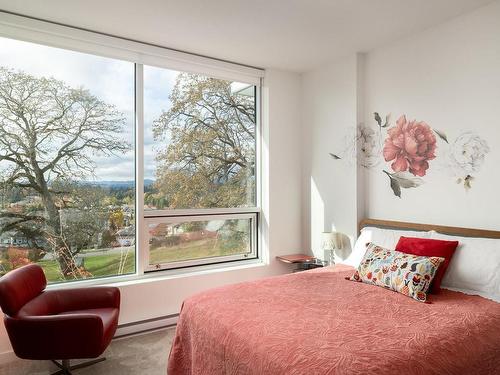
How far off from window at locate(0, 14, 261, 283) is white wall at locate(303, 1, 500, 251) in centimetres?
76

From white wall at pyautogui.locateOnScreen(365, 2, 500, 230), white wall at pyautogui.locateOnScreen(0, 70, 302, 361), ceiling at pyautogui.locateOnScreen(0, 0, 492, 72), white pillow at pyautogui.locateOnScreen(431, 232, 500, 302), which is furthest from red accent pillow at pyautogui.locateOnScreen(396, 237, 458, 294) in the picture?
ceiling at pyautogui.locateOnScreen(0, 0, 492, 72)

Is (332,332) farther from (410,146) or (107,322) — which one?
(410,146)

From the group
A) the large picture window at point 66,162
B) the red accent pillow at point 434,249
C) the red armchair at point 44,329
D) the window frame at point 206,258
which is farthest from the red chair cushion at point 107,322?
the red accent pillow at point 434,249

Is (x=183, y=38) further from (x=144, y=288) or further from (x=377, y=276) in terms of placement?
(x=377, y=276)

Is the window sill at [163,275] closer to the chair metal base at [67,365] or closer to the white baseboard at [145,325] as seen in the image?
the white baseboard at [145,325]

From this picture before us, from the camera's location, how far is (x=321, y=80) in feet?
13.3

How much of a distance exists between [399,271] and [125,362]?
2145 millimetres

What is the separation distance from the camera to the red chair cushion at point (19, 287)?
2.27 metres

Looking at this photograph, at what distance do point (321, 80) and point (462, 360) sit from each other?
313cm

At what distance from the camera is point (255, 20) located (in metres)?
2.89

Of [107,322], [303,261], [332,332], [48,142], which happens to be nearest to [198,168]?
[48,142]

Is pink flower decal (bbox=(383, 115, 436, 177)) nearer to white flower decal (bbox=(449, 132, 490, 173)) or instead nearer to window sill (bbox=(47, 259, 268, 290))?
white flower decal (bbox=(449, 132, 490, 173))

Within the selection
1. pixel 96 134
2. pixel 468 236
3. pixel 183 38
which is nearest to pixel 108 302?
pixel 96 134

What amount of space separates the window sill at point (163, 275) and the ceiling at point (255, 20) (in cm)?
222
